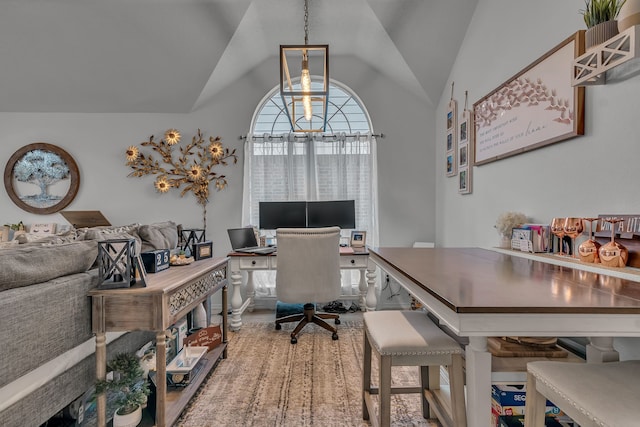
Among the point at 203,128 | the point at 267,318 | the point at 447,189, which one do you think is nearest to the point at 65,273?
the point at 267,318

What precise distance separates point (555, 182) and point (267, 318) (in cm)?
286

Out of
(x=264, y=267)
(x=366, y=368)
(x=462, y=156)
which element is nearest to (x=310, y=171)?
(x=264, y=267)

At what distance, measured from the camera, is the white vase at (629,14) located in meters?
1.11

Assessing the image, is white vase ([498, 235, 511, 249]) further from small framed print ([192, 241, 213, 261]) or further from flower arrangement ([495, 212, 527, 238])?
small framed print ([192, 241, 213, 261])

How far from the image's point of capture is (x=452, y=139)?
10.4 feet

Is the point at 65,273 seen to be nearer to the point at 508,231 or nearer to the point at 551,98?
the point at 508,231

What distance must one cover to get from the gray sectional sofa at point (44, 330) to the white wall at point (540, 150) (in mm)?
2310

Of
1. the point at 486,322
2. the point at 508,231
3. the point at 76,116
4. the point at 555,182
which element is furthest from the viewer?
the point at 76,116

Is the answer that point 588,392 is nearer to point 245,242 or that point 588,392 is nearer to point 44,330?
point 44,330

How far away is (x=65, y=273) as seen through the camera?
134 cm

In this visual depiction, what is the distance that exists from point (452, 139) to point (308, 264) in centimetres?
192

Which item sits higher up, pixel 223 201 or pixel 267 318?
pixel 223 201

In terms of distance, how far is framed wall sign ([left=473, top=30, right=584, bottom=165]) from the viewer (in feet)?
5.25

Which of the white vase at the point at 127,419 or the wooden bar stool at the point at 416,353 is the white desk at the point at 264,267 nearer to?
the white vase at the point at 127,419
